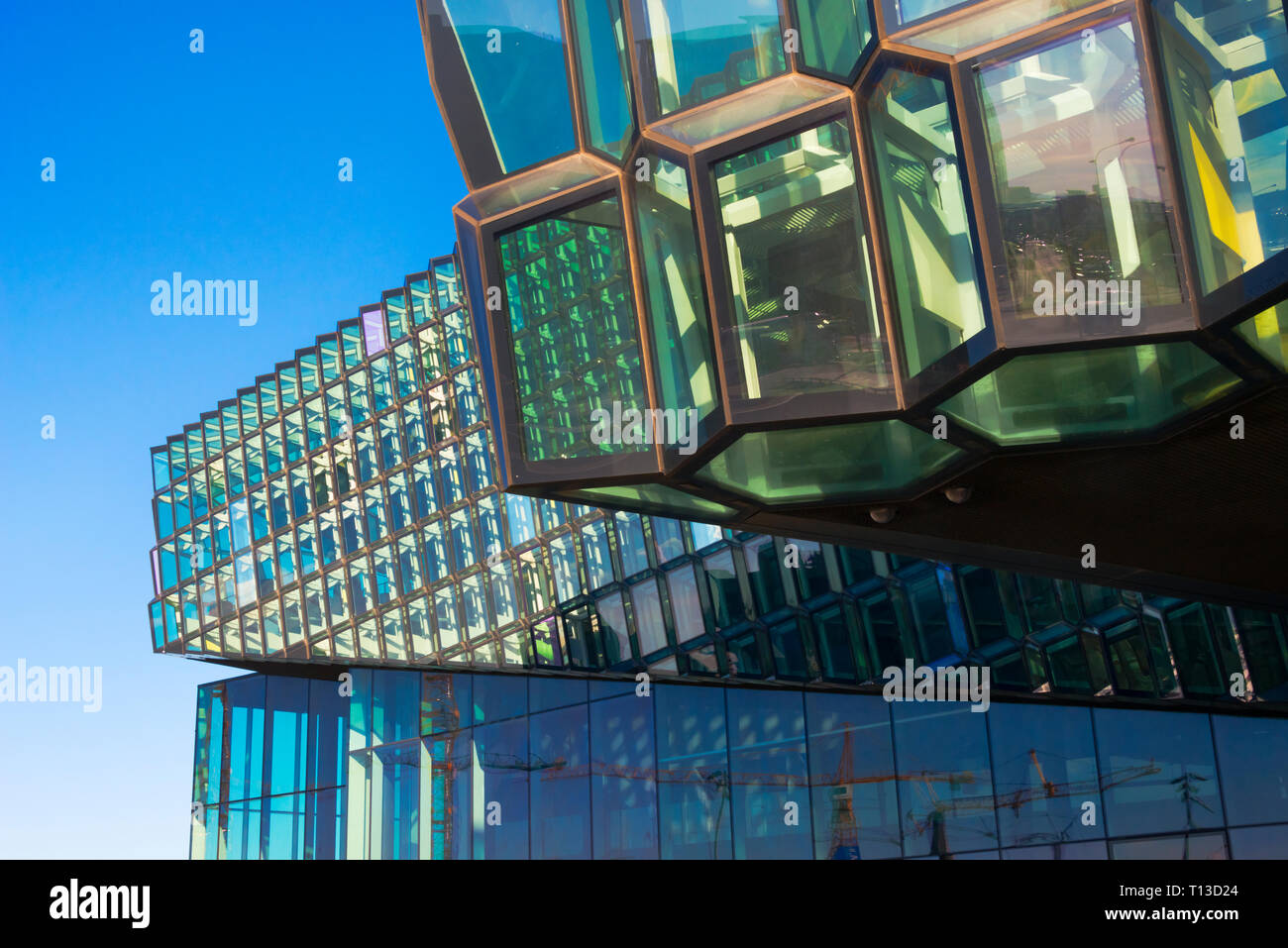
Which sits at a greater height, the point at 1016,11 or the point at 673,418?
the point at 1016,11

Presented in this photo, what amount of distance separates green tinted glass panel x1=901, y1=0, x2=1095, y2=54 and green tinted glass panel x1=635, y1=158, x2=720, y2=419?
2259 millimetres

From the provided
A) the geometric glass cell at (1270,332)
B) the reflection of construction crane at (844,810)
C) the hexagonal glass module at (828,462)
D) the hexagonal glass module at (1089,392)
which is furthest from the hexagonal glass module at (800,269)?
the reflection of construction crane at (844,810)

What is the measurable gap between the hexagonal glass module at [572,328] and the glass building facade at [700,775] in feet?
44.1

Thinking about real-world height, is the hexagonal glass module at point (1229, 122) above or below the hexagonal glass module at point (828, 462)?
above

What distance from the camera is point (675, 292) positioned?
1057cm

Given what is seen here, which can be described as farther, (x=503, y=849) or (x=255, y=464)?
(x=255, y=464)

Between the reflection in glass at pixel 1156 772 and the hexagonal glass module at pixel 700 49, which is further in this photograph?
the reflection in glass at pixel 1156 772

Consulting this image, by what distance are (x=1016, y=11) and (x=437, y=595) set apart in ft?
79.4

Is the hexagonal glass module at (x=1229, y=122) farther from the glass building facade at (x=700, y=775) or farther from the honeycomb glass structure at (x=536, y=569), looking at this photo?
the glass building facade at (x=700, y=775)

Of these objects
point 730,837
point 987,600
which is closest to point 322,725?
point 730,837

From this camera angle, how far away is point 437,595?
3072 centimetres

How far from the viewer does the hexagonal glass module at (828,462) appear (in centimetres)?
1073

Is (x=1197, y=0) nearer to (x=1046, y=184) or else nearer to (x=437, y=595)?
(x=1046, y=184)

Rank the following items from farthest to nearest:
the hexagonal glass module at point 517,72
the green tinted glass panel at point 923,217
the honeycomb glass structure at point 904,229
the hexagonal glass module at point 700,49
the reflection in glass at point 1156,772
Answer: the reflection in glass at point 1156,772 < the hexagonal glass module at point 517,72 < the hexagonal glass module at point 700,49 < the green tinted glass panel at point 923,217 < the honeycomb glass structure at point 904,229
